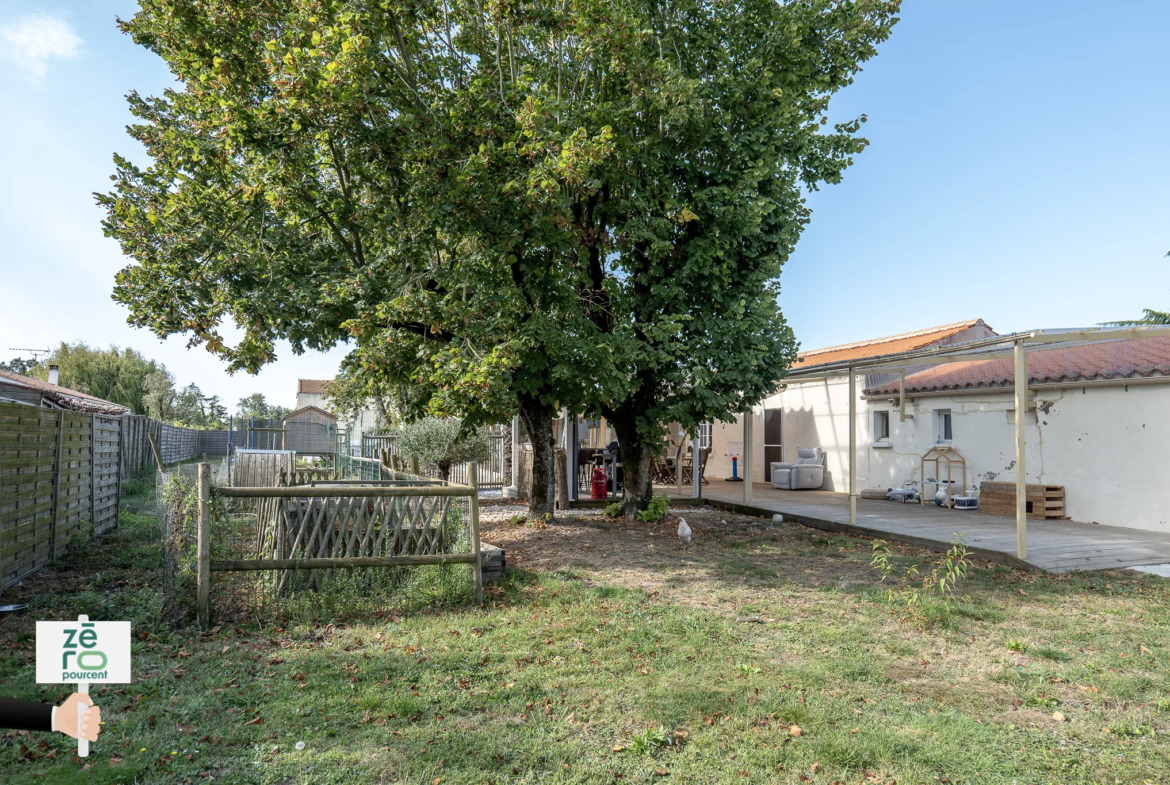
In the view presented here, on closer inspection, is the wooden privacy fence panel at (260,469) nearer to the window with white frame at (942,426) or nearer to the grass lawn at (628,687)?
the grass lawn at (628,687)

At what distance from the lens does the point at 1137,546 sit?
381 inches

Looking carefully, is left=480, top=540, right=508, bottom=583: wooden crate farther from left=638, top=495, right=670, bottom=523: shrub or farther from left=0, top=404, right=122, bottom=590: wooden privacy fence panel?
left=638, top=495, right=670, bottom=523: shrub

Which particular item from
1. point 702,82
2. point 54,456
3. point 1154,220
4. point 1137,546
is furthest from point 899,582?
point 1154,220

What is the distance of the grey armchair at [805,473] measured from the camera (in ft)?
59.7

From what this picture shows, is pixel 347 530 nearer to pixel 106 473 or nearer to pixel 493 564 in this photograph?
pixel 493 564

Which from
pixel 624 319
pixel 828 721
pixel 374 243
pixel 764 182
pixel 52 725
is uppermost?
pixel 764 182

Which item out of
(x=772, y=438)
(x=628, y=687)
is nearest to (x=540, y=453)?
(x=628, y=687)

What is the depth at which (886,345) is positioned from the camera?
19.2 meters

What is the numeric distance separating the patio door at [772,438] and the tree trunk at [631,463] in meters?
8.77

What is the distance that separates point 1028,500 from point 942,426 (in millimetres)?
2807

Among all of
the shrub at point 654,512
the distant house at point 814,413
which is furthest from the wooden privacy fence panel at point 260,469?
the distant house at point 814,413

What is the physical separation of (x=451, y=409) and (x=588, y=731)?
5.95 meters

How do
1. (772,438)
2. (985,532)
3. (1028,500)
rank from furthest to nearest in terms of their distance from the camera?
1. (772,438)
2. (1028,500)
3. (985,532)

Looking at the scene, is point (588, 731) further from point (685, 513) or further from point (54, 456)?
point (685, 513)
